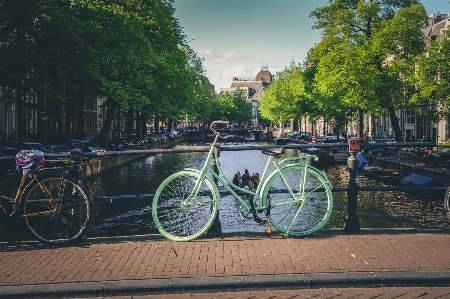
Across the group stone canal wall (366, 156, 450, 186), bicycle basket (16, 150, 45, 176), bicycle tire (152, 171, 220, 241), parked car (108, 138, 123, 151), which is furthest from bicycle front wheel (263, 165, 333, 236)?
parked car (108, 138, 123, 151)

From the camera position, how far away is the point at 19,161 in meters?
7.16

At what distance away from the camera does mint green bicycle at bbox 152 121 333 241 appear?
7211 mm

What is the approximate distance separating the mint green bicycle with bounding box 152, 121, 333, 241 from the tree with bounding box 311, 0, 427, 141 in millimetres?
34877

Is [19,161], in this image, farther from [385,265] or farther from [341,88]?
[341,88]

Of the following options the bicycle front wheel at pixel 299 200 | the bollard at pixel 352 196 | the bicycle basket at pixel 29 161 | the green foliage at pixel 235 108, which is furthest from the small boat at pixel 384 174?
the green foliage at pixel 235 108

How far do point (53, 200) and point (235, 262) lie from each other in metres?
2.77

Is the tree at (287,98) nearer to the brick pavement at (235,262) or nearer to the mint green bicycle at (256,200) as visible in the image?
the mint green bicycle at (256,200)

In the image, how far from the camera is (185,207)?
7238 millimetres

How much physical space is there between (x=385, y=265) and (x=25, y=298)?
12.9ft

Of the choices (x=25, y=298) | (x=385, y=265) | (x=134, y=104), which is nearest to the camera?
(x=25, y=298)

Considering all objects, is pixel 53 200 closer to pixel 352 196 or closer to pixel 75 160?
pixel 75 160

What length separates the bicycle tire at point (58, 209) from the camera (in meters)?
7.09

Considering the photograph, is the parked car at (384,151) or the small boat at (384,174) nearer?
the small boat at (384,174)

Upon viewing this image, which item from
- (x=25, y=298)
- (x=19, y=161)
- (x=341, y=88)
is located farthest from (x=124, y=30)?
(x=25, y=298)
